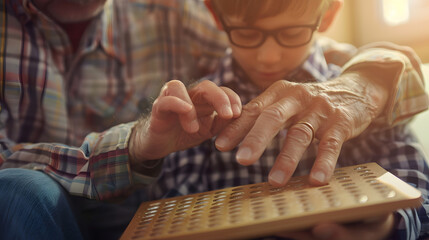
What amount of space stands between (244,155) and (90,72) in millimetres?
540

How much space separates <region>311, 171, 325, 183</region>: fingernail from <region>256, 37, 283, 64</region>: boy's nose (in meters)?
0.27

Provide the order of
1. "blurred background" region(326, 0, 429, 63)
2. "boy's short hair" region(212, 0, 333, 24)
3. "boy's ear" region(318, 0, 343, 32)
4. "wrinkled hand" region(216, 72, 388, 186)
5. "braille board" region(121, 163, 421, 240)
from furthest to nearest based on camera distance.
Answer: "blurred background" region(326, 0, 429, 63) → "boy's ear" region(318, 0, 343, 32) → "boy's short hair" region(212, 0, 333, 24) → "wrinkled hand" region(216, 72, 388, 186) → "braille board" region(121, 163, 421, 240)

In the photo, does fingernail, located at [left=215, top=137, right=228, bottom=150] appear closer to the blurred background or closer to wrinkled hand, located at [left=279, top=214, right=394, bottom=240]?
wrinkled hand, located at [left=279, top=214, right=394, bottom=240]

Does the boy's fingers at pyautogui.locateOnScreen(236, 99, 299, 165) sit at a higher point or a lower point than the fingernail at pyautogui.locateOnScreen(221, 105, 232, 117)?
lower

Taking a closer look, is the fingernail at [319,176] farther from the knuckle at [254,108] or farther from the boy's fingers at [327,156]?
the knuckle at [254,108]

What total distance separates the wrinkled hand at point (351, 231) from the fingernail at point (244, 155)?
3.7 inches

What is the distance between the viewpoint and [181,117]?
50cm

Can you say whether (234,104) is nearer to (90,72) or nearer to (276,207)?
(276,207)

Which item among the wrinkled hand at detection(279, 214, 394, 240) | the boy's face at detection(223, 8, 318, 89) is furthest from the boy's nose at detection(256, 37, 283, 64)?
the wrinkled hand at detection(279, 214, 394, 240)

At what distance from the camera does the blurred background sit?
103cm

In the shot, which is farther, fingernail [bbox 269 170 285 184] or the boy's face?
the boy's face

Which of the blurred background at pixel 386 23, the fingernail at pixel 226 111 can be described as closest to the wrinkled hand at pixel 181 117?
the fingernail at pixel 226 111

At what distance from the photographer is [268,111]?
0.50 meters

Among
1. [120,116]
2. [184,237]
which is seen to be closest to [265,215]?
[184,237]
